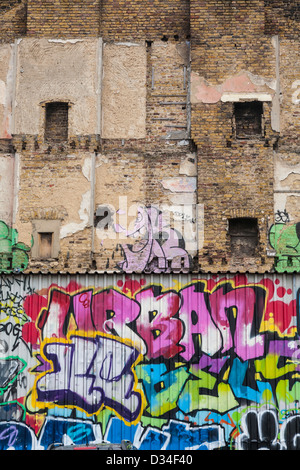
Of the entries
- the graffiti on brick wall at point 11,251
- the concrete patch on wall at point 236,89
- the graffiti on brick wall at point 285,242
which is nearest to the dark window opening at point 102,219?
the graffiti on brick wall at point 11,251

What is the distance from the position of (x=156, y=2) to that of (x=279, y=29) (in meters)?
3.35

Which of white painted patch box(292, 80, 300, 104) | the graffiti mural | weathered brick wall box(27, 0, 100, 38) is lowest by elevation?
the graffiti mural

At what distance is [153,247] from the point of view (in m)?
15.6

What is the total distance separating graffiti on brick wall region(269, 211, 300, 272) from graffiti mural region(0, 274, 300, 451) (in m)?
5.70

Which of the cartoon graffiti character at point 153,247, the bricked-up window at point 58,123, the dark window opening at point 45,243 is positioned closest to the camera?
A: the cartoon graffiti character at point 153,247

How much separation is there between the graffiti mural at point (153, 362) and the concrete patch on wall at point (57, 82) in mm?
7291

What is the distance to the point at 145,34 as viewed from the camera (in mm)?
16609

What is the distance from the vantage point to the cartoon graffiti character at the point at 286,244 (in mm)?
15359

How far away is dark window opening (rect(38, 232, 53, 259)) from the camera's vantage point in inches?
621

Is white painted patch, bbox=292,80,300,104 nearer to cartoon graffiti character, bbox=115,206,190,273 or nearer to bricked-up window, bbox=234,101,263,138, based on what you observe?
bricked-up window, bbox=234,101,263,138

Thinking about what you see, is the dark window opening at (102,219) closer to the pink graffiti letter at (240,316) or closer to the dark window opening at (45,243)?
the dark window opening at (45,243)

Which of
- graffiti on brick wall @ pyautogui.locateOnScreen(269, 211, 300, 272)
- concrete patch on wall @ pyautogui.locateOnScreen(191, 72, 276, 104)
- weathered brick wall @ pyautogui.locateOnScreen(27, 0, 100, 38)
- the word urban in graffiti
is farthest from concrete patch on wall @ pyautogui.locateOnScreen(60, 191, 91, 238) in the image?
the word urban in graffiti
